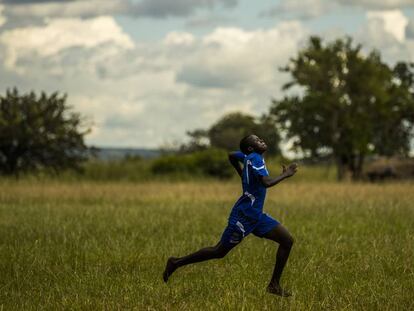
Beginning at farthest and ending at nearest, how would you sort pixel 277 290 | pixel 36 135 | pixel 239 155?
pixel 36 135 → pixel 239 155 → pixel 277 290

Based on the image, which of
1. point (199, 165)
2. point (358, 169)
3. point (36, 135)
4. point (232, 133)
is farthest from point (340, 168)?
point (232, 133)

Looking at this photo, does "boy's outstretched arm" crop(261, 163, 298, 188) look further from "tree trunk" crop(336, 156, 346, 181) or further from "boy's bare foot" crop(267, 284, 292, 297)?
"tree trunk" crop(336, 156, 346, 181)

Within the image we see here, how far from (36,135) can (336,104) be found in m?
15.7

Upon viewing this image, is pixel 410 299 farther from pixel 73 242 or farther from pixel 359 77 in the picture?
pixel 359 77

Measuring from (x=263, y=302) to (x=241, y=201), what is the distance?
3.62 feet

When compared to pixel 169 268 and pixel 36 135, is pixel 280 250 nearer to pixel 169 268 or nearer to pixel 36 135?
pixel 169 268

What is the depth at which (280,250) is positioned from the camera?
8.71 meters

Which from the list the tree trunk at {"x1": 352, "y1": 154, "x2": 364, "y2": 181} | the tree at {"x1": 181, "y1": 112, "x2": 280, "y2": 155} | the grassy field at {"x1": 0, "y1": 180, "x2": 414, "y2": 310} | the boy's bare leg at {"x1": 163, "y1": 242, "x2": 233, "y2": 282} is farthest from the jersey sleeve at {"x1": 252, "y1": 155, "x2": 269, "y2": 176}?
the tree at {"x1": 181, "y1": 112, "x2": 280, "y2": 155}

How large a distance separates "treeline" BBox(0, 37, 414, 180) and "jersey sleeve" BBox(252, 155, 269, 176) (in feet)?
93.0

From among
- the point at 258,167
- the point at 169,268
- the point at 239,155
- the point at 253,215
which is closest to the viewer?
the point at 258,167

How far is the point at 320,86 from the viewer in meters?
42.1

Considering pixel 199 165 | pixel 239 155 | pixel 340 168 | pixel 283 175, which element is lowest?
pixel 340 168

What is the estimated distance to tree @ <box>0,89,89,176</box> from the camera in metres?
35.1

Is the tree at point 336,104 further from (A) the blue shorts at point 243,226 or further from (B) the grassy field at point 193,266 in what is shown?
(A) the blue shorts at point 243,226
